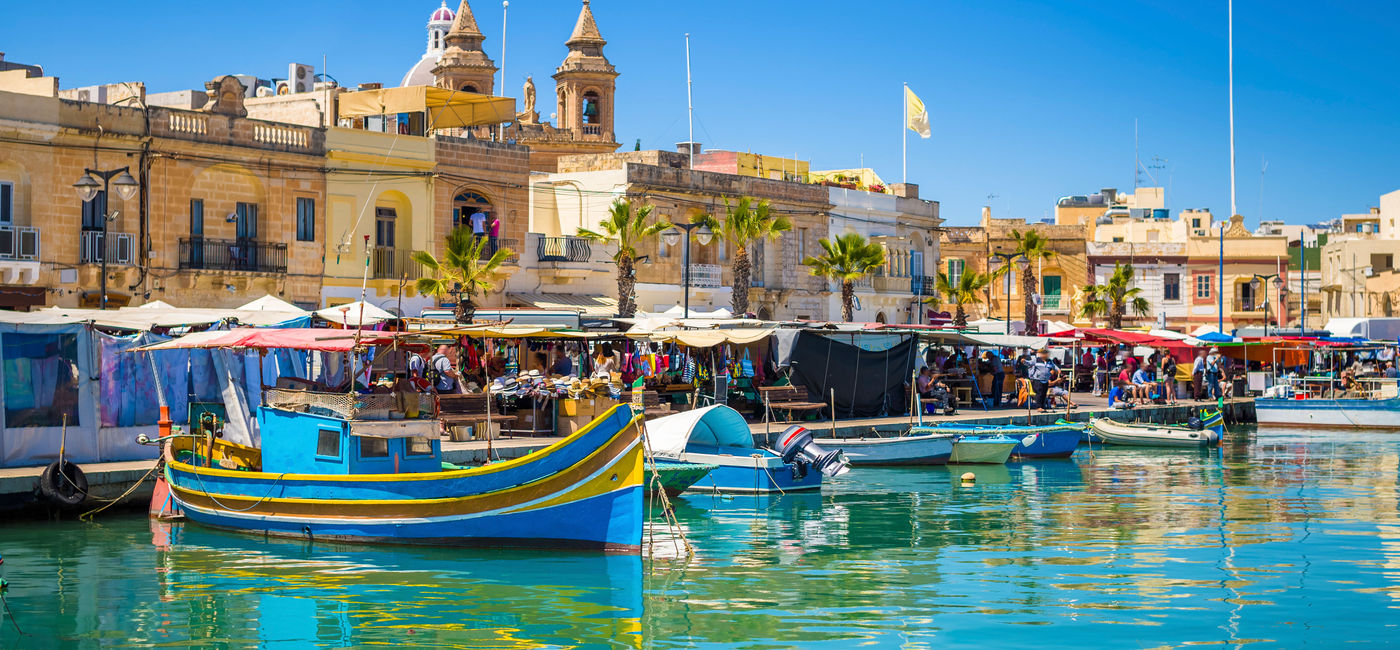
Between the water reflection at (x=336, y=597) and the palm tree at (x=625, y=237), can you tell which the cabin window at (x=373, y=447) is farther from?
the palm tree at (x=625, y=237)

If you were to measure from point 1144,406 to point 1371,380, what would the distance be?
26.5 feet

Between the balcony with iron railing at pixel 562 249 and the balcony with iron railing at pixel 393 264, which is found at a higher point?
the balcony with iron railing at pixel 562 249

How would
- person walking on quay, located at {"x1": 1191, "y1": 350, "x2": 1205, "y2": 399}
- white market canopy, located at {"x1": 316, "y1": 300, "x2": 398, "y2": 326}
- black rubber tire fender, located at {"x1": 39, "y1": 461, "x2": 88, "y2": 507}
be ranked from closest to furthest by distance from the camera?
black rubber tire fender, located at {"x1": 39, "y1": 461, "x2": 88, "y2": 507}
white market canopy, located at {"x1": 316, "y1": 300, "x2": 398, "y2": 326}
person walking on quay, located at {"x1": 1191, "y1": 350, "x2": 1205, "y2": 399}

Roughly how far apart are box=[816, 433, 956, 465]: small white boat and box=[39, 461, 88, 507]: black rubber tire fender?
44.3ft

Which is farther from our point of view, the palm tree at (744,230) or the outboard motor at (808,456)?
the palm tree at (744,230)

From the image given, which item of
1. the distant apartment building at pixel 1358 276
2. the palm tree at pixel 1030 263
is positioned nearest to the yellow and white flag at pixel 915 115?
the palm tree at pixel 1030 263

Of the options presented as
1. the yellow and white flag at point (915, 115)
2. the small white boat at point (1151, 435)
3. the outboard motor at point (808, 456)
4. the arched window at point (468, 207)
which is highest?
the yellow and white flag at point (915, 115)

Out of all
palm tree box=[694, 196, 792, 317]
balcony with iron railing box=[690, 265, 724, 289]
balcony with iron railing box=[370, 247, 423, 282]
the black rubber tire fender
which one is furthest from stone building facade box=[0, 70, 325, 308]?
balcony with iron railing box=[690, 265, 724, 289]

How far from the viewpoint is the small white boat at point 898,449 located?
2919 centimetres

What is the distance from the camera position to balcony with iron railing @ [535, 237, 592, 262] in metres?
44.7

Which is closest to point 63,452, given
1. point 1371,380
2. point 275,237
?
point 275,237

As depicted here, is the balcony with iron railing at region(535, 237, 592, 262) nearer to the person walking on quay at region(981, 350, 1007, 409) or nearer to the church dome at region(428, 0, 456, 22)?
the person walking on quay at region(981, 350, 1007, 409)

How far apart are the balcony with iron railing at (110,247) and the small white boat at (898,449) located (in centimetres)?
1682

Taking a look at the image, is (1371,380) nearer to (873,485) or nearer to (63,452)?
(873,485)
